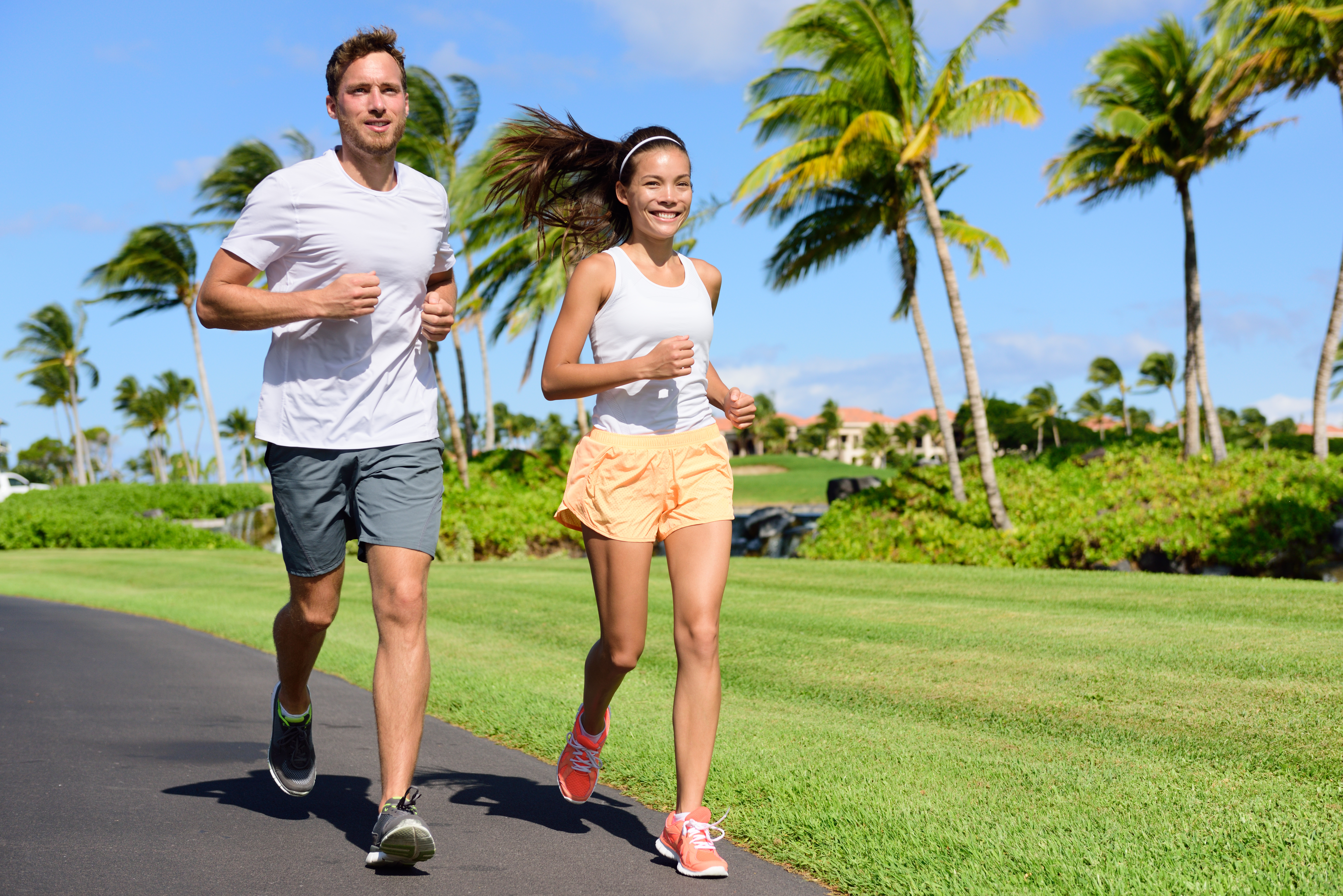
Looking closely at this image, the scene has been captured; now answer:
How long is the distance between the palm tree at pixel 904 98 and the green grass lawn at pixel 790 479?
27.2 meters

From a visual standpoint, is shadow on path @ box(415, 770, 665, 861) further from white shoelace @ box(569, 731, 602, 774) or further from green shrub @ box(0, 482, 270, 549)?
green shrub @ box(0, 482, 270, 549)

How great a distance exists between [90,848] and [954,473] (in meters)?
17.2

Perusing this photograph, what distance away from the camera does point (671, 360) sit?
320cm

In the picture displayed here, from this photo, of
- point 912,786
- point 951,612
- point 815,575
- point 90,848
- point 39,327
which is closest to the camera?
point 90,848

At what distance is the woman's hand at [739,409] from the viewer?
357 centimetres

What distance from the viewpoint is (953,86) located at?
1859 centimetres

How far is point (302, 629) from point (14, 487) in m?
55.6

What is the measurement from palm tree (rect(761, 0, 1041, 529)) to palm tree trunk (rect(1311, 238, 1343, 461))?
17.2 feet

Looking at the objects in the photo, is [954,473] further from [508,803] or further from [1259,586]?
[508,803]

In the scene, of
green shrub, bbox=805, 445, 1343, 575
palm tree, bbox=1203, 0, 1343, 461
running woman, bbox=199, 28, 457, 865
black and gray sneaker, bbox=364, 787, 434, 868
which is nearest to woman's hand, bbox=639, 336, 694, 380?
running woman, bbox=199, 28, 457, 865

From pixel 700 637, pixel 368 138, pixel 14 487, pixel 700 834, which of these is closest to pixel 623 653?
pixel 700 637

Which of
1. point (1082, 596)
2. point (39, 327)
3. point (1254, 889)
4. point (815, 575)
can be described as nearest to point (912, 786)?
point (1254, 889)

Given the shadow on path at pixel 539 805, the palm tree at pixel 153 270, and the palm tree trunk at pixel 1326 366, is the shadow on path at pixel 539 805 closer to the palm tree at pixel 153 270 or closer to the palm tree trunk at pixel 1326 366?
the palm tree trunk at pixel 1326 366

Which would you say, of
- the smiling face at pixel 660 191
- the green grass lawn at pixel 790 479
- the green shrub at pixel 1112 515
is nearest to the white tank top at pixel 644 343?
the smiling face at pixel 660 191
